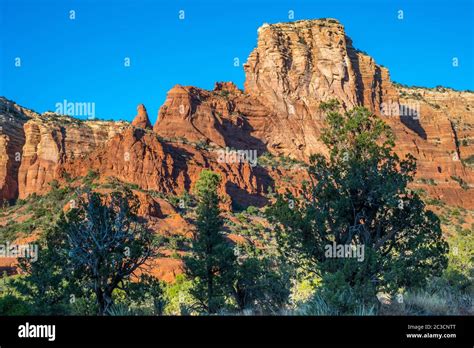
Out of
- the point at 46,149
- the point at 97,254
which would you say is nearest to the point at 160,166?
the point at 46,149

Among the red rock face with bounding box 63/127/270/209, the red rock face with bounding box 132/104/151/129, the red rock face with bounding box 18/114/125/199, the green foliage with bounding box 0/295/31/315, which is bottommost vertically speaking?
the green foliage with bounding box 0/295/31/315

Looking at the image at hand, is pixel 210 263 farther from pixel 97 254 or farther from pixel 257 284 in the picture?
pixel 97 254

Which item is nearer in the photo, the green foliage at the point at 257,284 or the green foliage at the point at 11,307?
the green foliage at the point at 11,307

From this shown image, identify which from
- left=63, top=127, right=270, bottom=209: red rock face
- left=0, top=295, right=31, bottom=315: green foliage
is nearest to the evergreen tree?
left=0, top=295, right=31, bottom=315: green foliage

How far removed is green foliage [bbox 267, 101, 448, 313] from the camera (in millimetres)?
10547

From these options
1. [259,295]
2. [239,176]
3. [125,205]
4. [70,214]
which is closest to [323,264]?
[259,295]

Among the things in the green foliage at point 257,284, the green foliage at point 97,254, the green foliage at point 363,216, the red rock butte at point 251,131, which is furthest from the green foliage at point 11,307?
the red rock butte at point 251,131

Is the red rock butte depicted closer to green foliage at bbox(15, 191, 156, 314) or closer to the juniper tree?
green foliage at bbox(15, 191, 156, 314)

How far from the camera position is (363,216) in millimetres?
10977

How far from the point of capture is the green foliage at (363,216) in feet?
34.6

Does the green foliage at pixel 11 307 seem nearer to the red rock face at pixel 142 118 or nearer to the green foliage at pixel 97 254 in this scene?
the green foliage at pixel 97 254

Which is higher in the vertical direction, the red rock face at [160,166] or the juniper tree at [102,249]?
the red rock face at [160,166]

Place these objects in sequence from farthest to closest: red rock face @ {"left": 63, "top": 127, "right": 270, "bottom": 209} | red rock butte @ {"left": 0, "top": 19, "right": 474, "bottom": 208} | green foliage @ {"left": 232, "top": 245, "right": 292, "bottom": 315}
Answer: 1. red rock butte @ {"left": 0, "top": 19, "right": 474, "bottom": 208}
2. red rock face @ {"left": 63, "top": 127, "right": 270, "bottom": 209}
3. green foliage @ {"left": 232, "top": 245, "right": 292, "bottom": 315}

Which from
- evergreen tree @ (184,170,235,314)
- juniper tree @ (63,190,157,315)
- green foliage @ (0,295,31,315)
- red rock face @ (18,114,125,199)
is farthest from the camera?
red rock face @ (18,114,125,199)
